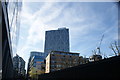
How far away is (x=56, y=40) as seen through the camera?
596 ft

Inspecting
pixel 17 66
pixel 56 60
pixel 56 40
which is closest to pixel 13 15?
pixel 56 60

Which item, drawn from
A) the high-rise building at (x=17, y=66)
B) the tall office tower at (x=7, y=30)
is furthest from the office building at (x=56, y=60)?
the tall office tower at (x=7, y=30)

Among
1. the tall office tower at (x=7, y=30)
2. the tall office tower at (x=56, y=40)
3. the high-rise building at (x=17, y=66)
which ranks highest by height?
the tall office tower at (x=56, y=40)

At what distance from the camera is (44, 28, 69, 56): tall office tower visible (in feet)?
576

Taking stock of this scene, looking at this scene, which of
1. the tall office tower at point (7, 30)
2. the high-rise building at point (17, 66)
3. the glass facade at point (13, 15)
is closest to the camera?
the tall office tower at point (7, 30)

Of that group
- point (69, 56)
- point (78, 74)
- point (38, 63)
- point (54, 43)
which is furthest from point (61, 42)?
point (78, 74)

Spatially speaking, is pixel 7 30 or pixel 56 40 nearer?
pixel 7 30

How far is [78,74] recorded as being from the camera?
281 inches

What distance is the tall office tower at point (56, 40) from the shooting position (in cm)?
17550

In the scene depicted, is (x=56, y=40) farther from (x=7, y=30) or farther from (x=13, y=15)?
(x=7, y=30)

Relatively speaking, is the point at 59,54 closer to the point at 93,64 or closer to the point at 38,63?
the point at 38,63

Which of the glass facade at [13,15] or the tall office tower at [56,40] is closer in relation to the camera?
the glass facade at [13,15]

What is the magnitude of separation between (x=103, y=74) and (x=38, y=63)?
301 ft

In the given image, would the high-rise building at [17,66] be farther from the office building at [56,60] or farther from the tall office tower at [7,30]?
the tall office tower at [7,30]
